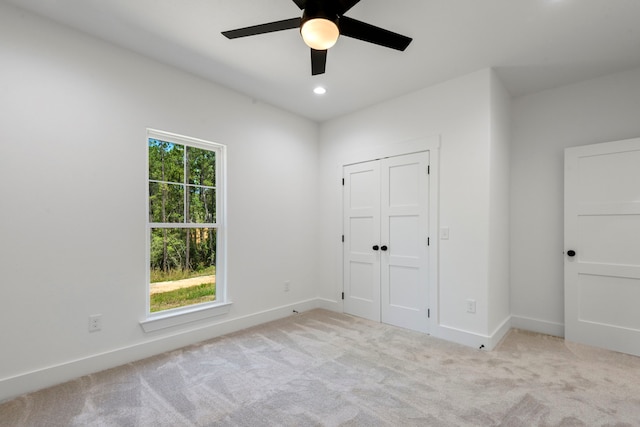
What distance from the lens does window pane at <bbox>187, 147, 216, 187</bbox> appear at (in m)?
3.26

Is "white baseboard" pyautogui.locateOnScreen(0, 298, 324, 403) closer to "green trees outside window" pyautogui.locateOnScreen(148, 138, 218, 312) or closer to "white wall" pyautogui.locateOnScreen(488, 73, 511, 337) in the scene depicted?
"green trees outside window" pyautogui.locateOnScreen(148, 138, 218, 312)

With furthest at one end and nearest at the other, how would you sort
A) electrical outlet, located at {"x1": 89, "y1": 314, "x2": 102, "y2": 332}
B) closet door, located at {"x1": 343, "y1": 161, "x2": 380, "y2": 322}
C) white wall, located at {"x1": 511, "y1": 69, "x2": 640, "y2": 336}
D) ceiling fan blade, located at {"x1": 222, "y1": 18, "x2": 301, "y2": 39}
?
closet door, located at {"x1": 343, "y1": 161, "x2": 380, "y2": 322}, white wall, located at {"x1": 511, "y1": 69, "x2": 640, "y2": 336}, electrical outlet, located at {"x1": 89, "y1": 314, "x2": 102, "y2": 332}, ceiling fan blade, located at {"x1": 222, "y1": 18, "x2": 301, "y2": 39}

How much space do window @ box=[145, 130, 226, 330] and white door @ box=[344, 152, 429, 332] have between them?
5.57 feet

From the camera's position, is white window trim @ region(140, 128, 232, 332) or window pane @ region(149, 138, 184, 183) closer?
white window trim @ region(140, 128, 232, 332)

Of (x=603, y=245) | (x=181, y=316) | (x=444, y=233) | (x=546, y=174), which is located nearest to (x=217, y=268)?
(x=181, y=316)

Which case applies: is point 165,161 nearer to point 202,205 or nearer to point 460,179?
point 202,205

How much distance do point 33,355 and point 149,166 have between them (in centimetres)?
171

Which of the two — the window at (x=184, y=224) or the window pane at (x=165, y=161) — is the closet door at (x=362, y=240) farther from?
the window pane at (x=165, y=161)

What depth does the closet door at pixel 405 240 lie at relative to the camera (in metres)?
3.46

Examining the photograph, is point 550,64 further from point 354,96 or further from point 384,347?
point 384,347

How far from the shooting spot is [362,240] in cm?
405

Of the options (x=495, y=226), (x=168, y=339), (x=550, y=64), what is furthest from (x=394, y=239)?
(x=168, y=339)

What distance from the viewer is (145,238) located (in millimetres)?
2811

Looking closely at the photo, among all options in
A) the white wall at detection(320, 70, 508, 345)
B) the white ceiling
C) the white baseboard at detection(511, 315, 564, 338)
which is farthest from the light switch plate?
the white ceiling
